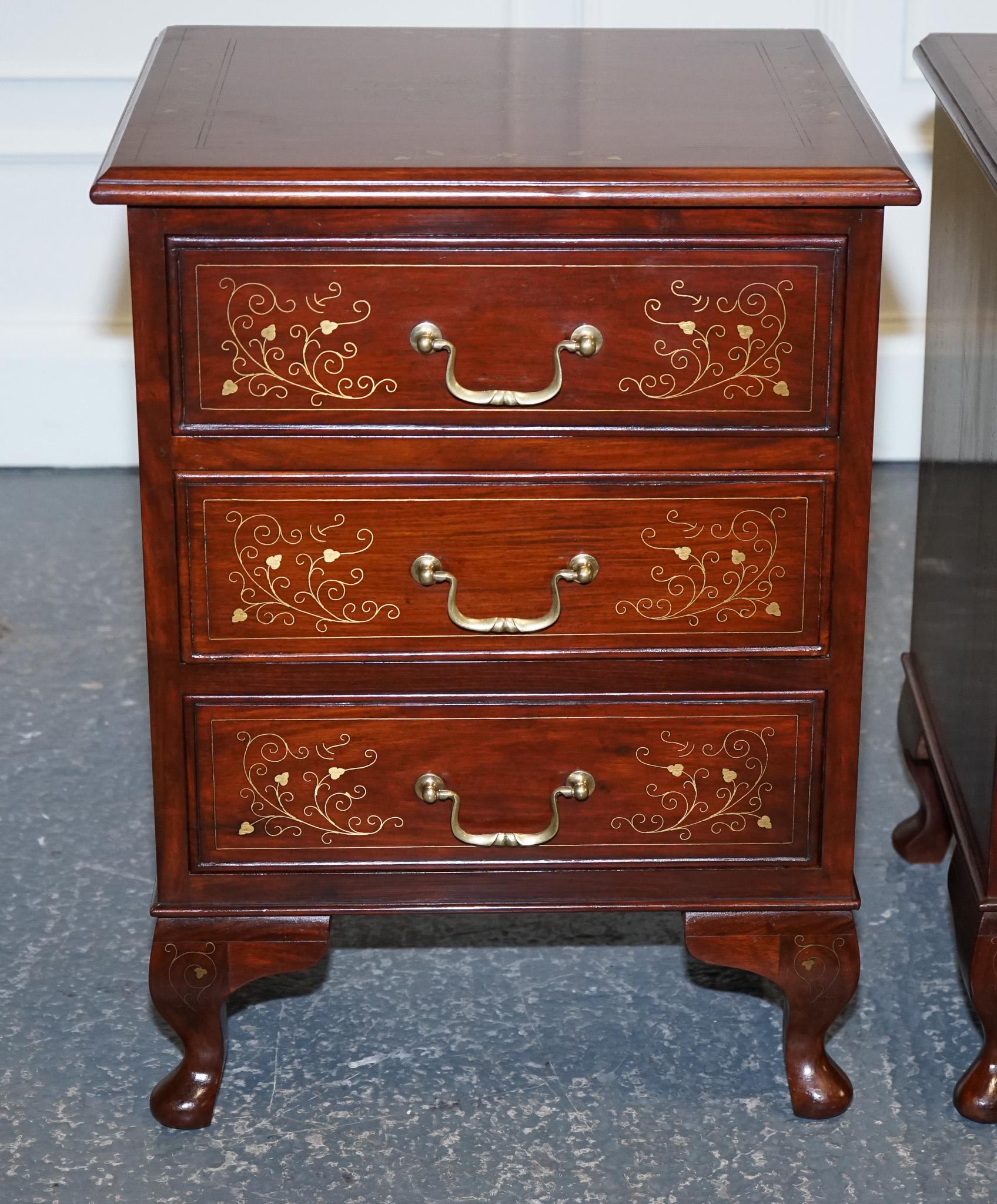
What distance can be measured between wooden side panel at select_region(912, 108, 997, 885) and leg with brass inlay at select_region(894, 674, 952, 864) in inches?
3.8

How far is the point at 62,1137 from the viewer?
6.19 feet

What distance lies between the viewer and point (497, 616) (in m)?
1.73

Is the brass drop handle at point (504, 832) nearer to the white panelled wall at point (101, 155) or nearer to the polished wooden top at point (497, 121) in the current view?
the polished wooden top at point (497, 121)

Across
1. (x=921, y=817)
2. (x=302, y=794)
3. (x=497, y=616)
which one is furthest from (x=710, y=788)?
(x=921, y=817)

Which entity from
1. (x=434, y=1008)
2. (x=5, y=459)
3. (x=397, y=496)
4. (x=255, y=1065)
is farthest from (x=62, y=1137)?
(x=5, y=459)

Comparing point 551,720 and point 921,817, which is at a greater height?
point 551,720

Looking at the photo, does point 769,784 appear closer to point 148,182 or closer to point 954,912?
point 954,912

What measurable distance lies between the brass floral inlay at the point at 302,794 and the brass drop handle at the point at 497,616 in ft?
0.55

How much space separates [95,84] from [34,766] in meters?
1.38

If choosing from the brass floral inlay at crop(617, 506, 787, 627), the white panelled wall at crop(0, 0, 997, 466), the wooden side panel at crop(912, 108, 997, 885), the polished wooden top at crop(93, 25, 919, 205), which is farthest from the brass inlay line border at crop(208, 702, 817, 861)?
the white panelled wall at crop(0, 0, 997, 466)

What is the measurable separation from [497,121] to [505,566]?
0.43m

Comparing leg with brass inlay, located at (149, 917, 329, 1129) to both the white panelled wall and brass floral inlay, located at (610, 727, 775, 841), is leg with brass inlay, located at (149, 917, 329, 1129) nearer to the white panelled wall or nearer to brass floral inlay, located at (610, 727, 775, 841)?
brass floral inlay, located at (610, 727, 775, 841)

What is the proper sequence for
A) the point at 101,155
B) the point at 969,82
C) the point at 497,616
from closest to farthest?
the point at 497,616, the point at 969,82, the point at 101,155

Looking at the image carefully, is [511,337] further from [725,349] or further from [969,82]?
[969,82]
